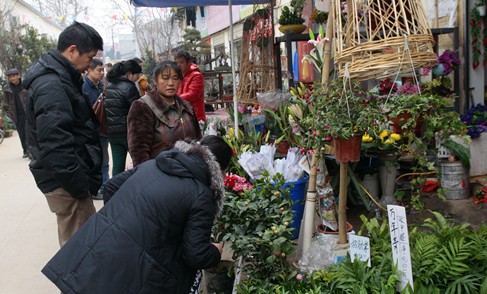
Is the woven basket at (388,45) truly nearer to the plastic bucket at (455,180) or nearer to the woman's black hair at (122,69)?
the plastic bucket at (455,180)

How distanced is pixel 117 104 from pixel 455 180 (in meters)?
3.46

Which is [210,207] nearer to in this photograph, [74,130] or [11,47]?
[74,130]

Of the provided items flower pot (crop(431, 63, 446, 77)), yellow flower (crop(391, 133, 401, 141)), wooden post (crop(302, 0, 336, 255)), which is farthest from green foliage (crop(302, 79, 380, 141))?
flower pot (crop(431, 63, 446, 77))

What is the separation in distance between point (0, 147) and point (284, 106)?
955 cm

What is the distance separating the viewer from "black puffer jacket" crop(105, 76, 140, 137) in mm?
4824

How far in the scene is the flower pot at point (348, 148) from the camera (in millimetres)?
2398

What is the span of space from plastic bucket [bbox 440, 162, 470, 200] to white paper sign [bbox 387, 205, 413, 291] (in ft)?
7.95

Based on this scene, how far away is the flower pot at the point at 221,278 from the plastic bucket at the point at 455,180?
92.9 inches

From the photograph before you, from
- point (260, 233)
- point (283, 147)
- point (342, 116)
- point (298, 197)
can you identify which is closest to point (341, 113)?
point (342, 116)

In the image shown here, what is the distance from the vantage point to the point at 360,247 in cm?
229

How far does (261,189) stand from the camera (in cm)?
301


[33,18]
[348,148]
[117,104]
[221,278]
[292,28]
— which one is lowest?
[221,278]

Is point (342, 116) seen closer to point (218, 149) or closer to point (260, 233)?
point (218, 149)

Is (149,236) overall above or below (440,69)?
below
